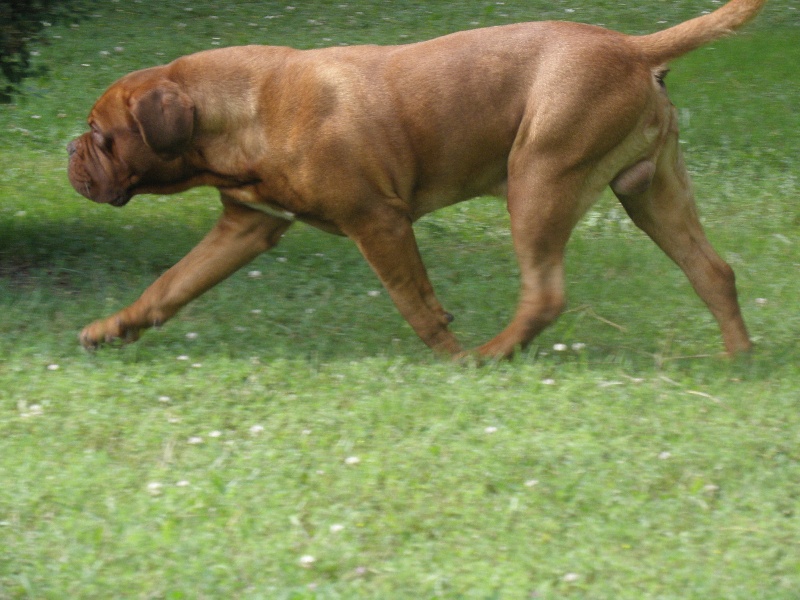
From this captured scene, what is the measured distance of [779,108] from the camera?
962cm

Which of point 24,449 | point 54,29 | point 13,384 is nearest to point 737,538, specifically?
→ point 24,449

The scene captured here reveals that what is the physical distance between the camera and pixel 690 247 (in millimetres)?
5332

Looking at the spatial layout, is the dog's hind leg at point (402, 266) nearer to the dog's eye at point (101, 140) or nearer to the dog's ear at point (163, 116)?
the dog's ear at point (163, 116)

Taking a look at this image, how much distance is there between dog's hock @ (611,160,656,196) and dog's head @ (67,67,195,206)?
1.94 metres

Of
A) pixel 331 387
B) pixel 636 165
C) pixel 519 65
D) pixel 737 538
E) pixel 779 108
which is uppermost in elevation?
pixel 519 65

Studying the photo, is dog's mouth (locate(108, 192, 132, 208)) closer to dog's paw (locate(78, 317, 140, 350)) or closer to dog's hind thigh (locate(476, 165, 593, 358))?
dog's paw (locate(78, 317, 140, 350))

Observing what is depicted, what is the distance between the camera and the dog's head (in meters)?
4.79

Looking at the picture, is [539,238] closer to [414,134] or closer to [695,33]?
[414,134]

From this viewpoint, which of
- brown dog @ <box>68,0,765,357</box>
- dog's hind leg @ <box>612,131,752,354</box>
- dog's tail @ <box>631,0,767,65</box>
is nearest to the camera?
brown dog @ <box>68,0,765,357</box>

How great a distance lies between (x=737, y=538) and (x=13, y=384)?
3049mm

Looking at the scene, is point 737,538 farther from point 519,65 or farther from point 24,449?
point 24,449

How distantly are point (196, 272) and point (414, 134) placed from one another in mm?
1248

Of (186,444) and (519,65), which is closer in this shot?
(186,444)

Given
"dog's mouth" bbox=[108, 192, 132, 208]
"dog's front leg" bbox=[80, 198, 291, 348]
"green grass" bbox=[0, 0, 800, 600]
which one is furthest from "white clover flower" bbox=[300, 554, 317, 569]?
"dog's mouth" bbox=[108, 192, 132, 208]
